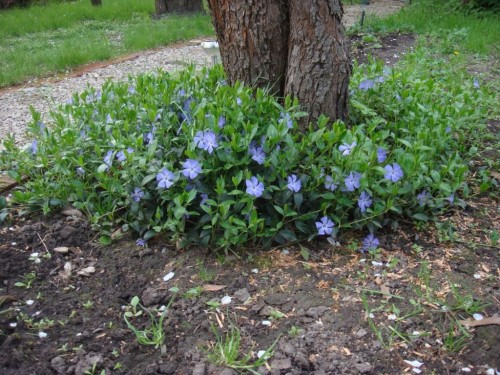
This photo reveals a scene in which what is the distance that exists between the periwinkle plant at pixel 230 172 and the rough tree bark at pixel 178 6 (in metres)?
8.09

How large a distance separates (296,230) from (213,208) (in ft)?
1.52

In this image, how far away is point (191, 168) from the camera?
260cm

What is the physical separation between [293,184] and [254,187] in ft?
0.66

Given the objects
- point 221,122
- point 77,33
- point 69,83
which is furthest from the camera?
point 77,33

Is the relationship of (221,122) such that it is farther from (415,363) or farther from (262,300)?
(415,363)

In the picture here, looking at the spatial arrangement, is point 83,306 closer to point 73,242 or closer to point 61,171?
point 73,242

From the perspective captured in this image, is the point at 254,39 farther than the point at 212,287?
Yes

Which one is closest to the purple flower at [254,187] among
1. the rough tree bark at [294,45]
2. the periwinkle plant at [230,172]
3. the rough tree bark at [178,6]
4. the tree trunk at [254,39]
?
the periwinkle plant at [230,172]

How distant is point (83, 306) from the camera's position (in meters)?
2.41

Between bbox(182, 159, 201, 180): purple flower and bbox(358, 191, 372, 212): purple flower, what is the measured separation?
0.78 m

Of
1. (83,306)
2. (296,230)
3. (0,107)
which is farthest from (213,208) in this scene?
(0,107)

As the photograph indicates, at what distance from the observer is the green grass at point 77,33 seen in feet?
22.3

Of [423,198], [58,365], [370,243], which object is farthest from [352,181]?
[58,365]

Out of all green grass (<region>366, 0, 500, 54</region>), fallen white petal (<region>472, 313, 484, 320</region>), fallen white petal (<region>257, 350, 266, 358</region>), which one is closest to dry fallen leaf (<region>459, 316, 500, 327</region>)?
fallen white petal (<region>472, 313, 484, 320</region>)
